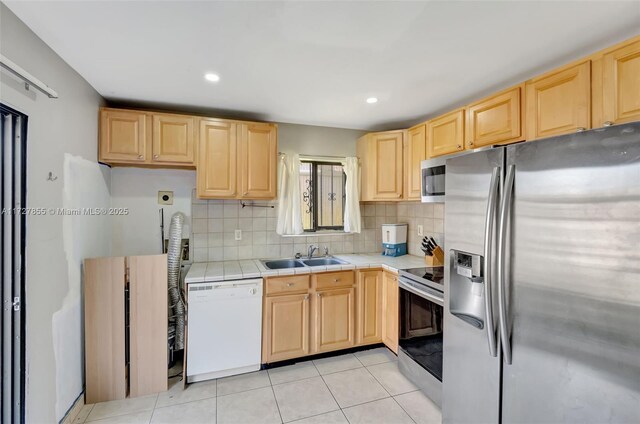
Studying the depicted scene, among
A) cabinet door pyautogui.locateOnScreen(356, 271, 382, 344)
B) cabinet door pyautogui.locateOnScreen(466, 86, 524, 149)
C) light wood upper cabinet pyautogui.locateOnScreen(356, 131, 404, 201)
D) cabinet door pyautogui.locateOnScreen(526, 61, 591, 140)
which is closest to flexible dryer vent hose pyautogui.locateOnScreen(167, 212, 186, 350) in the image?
cabinet door pyautogui.locateOnScreen(356, 271, 382, 344)

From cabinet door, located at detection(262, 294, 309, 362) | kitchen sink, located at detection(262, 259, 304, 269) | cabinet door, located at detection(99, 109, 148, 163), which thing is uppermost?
cabinet door, located at detection(99, 109, 148, 163)

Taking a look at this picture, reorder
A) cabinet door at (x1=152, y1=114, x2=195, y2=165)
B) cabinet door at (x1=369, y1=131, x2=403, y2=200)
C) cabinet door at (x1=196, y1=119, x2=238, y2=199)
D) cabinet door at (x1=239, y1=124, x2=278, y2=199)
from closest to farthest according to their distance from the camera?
cabinet door at (x1=152, y1=114, x2=195, y2=165)
cabinet door at (x1=196, y1=119, x2=238, y2=199)
cabinet door at (x1=239, y1=124, x2=278, y2=199)
cabinet door at (x1=369, y1=131, x2=403, y2=200)

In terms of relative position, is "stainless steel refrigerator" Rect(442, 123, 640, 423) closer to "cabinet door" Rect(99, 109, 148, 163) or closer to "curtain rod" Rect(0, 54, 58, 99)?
"curtain rod" Rect(0, 54, 58, 99)

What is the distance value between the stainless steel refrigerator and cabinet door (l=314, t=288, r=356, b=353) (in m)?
1.24

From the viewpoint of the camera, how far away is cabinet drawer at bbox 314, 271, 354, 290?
257cm

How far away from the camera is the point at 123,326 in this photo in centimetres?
209

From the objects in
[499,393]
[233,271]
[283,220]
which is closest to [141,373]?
[233,271]

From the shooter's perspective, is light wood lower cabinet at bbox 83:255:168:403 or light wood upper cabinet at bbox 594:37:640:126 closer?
light wood upper cabinet at bbox 594:37:640:126

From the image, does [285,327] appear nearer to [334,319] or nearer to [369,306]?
[334,319]

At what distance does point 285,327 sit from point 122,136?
210cm

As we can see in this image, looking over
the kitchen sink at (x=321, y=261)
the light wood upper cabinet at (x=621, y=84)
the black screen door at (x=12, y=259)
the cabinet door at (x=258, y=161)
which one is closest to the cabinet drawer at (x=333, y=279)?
the kitchen sink at (x=321, y=261)

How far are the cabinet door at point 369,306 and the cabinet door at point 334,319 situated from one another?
81 mm

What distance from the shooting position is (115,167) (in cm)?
259

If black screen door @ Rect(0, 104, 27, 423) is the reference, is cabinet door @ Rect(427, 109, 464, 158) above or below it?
above
